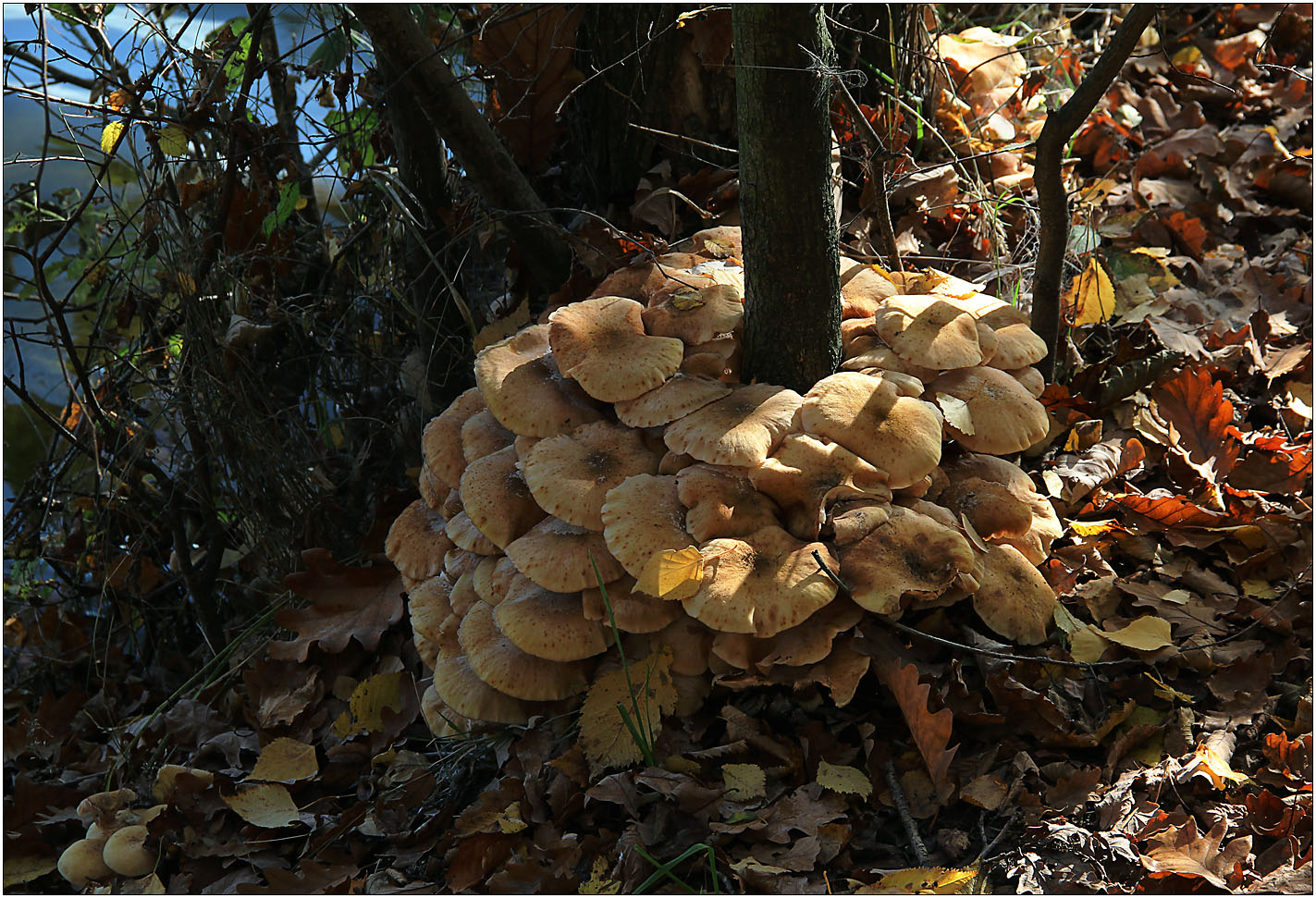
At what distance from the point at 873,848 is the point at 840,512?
0.81 meters

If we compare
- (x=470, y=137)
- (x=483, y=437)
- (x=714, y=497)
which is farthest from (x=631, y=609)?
(x=470, y=137)

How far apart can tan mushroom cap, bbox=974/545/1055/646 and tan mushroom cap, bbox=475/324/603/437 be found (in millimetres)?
1180

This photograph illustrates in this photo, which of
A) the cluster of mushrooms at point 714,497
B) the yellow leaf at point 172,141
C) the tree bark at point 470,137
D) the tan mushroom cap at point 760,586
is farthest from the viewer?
the yellow leaf at point 172,141

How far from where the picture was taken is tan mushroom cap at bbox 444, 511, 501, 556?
2637 mm

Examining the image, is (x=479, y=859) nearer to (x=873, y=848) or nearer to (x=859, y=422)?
(x=873, y=848)

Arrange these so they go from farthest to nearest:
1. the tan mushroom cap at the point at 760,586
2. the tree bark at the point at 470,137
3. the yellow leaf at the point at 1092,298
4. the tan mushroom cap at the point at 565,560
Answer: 1. the yellow leaf at the point at 1092,298
2. the tree bark at the point at 470,137
3. the tan mushroom cap at the point at 565,560
4. the tan mushroom cap at the point at 760,586

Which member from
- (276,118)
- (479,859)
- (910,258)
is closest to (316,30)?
(276,118)

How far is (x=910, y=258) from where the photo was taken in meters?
3.66

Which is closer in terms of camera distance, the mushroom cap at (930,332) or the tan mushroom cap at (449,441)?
the mushroom cap at (930,332)

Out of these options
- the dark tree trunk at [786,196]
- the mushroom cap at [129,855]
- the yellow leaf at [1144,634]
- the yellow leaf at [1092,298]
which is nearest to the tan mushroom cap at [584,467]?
the dark tree trunk at [786,196]

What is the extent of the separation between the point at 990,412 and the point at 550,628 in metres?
1.36

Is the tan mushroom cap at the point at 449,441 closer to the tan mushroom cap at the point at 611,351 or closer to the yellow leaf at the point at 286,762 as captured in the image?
the tan mushroom cap at the point at 611,351

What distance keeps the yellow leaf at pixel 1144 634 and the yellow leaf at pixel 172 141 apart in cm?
344

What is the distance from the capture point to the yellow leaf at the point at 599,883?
2115 mm
